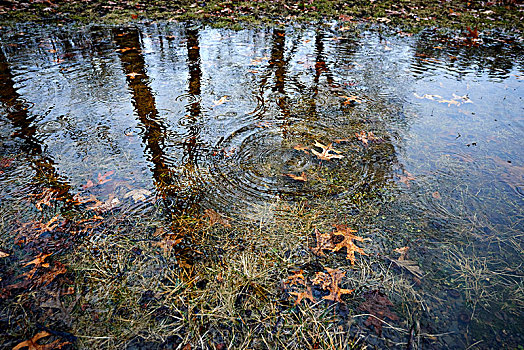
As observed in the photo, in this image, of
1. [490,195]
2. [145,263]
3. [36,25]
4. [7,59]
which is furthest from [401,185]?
[36,25]

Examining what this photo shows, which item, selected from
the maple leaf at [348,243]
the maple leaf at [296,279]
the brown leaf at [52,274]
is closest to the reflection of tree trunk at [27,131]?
the brown leaf at [52,274]

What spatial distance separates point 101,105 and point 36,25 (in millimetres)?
5450

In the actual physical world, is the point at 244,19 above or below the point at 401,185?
above

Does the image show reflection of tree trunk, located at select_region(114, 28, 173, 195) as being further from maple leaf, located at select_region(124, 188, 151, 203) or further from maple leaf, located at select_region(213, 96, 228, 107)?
maple leaf, located at select_region(213, 96, 228, 107)

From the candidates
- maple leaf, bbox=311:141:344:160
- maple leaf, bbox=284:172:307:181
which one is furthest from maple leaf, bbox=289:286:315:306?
maple leaf, bbox=311:141:344:160

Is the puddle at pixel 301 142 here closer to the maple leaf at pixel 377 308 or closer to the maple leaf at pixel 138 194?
the maple leaf at pixel 138 194

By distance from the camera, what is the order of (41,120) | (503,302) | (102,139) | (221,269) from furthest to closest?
(41,120) < (102,139) < (221,269) < (503,302)

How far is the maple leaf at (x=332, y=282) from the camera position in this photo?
1805 mm

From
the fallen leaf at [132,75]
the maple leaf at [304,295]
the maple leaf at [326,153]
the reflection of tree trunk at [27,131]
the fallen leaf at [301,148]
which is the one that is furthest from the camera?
the fallen leaf at [132,75]

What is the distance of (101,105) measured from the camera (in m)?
3.79

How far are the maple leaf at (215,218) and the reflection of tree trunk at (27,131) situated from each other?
4.25 ft

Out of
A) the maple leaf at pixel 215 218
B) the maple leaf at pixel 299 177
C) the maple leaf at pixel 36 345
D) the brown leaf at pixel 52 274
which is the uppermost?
the maple leaf at pixel 299 177

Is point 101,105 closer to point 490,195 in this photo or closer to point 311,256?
point 311,256

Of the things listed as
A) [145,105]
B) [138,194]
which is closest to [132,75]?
[145,105]
